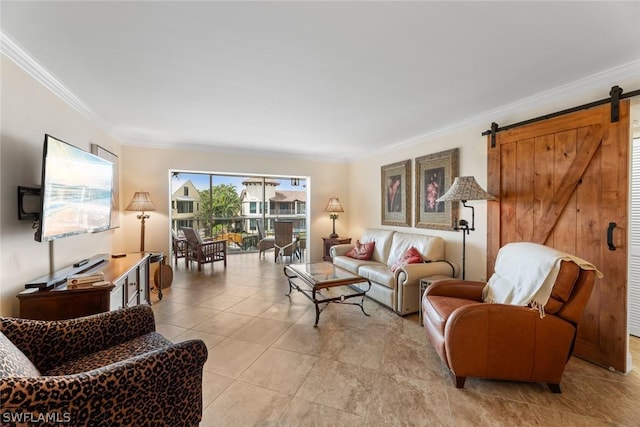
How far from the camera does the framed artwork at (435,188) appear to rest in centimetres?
362

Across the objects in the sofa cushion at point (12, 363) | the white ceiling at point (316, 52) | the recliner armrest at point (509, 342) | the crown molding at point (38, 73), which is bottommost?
the recliner armrest at point (509, 342)

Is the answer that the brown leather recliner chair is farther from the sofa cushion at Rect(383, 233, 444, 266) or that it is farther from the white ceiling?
the sofa cushion at Rect(383, 233, 444, 266)

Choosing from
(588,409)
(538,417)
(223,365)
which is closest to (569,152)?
(588,409)

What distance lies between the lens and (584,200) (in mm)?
2326

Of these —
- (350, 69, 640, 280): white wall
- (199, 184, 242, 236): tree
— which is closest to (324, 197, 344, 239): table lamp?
(350, 69, 640, 280): white wall

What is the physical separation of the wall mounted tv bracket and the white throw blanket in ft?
12.2

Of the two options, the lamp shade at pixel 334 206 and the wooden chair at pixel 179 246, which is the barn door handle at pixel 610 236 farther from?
the wooden chair at pixel 179 246

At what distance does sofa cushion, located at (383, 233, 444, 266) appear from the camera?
3584 millimetres

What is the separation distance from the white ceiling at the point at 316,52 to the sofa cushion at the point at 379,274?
203cm

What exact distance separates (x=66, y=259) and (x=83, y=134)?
4.67 feet

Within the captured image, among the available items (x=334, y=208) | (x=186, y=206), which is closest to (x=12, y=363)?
(x=334, y=208)

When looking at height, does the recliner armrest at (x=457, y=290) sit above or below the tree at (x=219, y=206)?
below

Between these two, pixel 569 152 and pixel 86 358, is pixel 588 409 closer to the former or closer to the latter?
pixel 569 152

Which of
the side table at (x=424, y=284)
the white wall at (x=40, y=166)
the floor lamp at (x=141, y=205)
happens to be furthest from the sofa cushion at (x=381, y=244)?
the floor lamp at (x=141, y=205)
